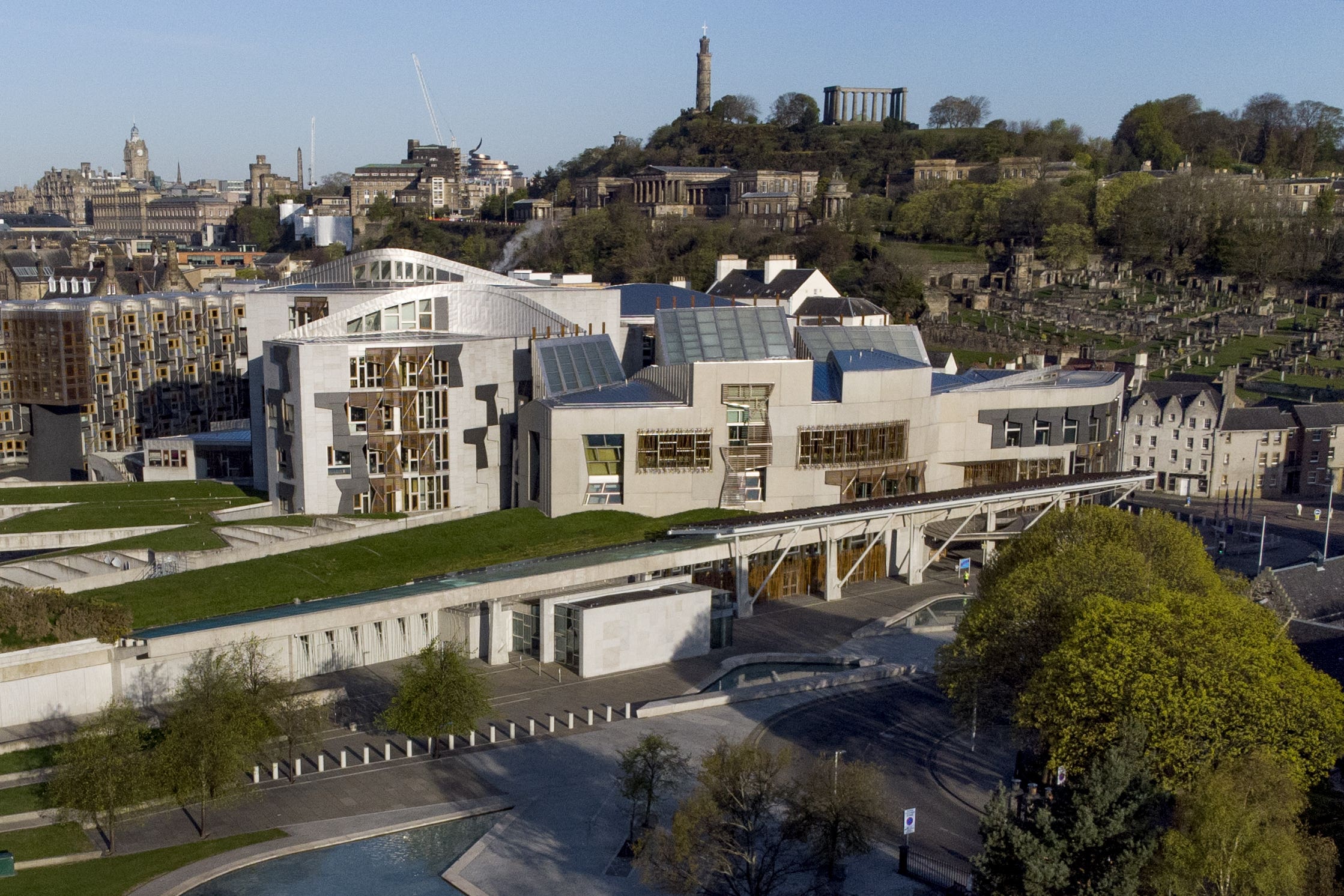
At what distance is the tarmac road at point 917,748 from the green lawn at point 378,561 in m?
13.6

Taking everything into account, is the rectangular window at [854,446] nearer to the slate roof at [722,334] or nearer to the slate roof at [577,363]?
the slate roof at [722,334]

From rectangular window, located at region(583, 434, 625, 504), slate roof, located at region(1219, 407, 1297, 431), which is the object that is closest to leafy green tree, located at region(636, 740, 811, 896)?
rectangular window, located at region(583, 434, 625, 504)

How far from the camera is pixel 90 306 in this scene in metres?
79.2

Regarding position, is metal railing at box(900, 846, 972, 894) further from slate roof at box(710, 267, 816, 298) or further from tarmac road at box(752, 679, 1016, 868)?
slate roof at box(710, 267, 816, 298)

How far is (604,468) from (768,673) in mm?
12982

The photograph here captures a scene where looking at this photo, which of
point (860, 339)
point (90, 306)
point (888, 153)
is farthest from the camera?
point (888, 153)

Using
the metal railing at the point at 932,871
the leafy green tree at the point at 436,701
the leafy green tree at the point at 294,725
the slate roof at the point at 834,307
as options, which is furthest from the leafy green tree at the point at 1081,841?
the slate roof at the point at 834,307

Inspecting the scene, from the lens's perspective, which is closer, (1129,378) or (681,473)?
(681,473)

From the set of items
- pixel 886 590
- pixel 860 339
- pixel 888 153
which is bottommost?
pixel 886 590

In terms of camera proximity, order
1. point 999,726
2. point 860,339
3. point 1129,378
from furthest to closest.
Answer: point 1129,378, point 860,339, point 999,726

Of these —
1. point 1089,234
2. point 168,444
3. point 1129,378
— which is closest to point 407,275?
point 168,444

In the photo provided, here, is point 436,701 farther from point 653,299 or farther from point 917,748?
point 653,299

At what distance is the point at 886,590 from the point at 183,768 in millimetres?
32764

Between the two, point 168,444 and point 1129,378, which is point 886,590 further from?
point 1129,378
